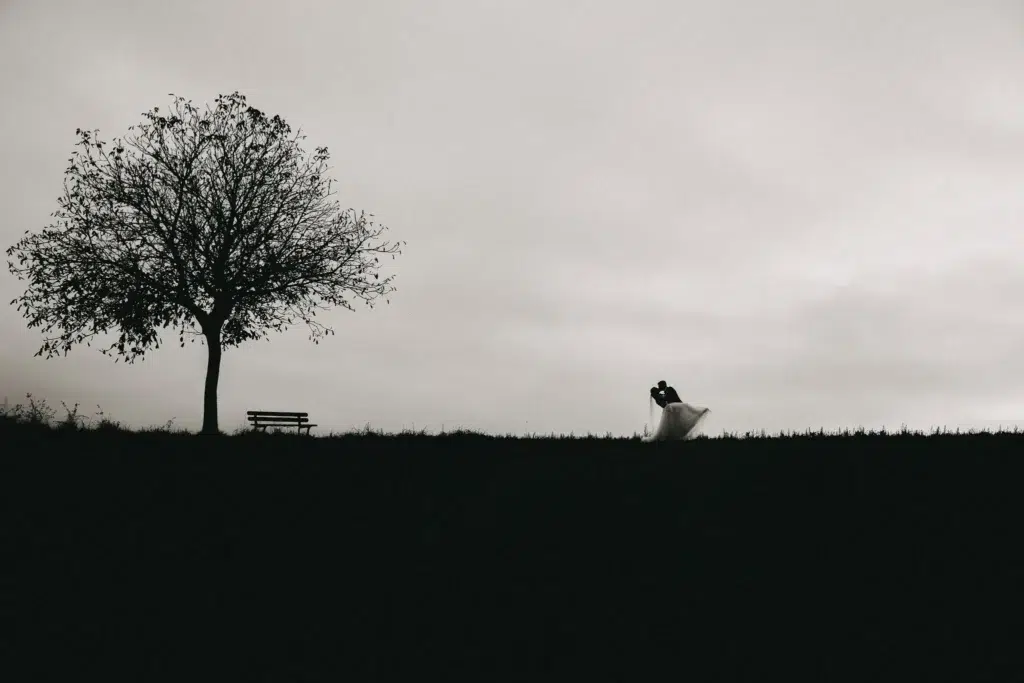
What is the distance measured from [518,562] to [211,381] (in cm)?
1778

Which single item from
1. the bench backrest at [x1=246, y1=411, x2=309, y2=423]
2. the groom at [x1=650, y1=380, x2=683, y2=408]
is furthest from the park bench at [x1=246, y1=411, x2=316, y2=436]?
the groom at [x1=650, y1=380, x2=683, y2=408]

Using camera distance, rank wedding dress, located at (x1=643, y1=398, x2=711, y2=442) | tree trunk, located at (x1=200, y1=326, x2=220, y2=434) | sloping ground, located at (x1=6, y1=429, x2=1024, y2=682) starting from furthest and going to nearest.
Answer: tree trunk, located at (x1=200, y1=326, x2=220, y2=434), wedding dress, located at (x1=643, y1=398, x2=711, y2=442), sloping ground, located at (x1=6, y1=429, x2=1024, y2=682)

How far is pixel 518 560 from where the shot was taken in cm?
1400

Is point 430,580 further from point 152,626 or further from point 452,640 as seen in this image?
point 152,626

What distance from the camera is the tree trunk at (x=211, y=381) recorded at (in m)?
27.2

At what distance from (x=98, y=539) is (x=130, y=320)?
1473cm

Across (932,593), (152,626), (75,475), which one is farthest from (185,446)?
(932,593)

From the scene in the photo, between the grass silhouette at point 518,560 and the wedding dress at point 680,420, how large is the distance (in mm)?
1878

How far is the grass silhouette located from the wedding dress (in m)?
1.88

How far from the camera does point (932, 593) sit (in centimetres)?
1285

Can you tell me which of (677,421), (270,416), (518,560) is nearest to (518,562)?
(518,560)

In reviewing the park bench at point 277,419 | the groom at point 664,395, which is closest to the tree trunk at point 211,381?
the park bench at point 277,419

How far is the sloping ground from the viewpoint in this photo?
1131 cm

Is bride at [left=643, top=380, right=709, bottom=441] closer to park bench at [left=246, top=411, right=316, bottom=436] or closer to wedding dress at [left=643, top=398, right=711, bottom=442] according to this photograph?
wedding dress at [left=643, top=398, right=711, bottom=442]
